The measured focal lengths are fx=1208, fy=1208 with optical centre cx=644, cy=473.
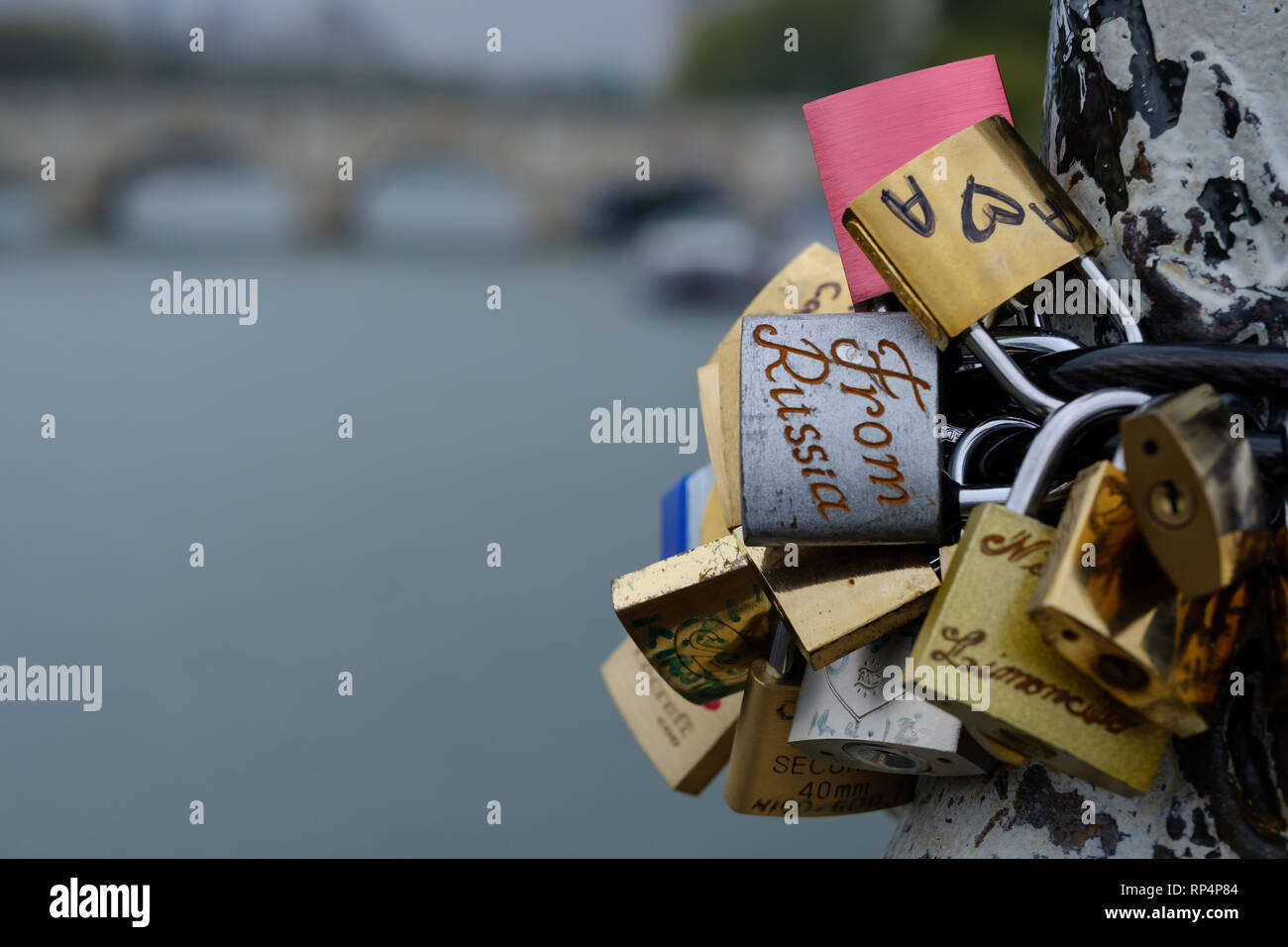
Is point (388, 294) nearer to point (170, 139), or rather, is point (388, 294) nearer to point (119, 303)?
point (119, 303)

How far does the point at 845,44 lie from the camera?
11758 mm

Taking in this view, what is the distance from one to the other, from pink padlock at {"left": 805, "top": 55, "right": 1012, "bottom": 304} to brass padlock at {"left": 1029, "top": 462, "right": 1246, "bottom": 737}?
18 centimetres

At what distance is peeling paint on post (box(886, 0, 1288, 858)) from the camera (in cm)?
46

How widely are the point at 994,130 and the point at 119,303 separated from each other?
27.6 ft

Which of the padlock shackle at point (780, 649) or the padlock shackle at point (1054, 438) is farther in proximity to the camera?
the padlock shackle at point (780, 649)

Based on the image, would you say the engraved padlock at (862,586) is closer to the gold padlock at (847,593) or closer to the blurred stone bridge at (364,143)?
the gold padlock at (847,593)

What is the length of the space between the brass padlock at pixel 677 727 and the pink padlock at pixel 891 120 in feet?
1.03

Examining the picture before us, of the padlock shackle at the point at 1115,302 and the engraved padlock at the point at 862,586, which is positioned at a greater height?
the padlock shackle at the point at 1115,302

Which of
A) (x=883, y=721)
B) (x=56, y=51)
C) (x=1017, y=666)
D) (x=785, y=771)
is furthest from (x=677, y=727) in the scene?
(x=56, y=51)

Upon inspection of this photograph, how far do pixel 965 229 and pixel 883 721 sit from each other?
0.21 meters

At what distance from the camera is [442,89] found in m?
13.5

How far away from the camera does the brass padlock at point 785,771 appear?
1.94 ft

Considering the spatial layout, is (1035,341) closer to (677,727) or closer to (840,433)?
(840,433)

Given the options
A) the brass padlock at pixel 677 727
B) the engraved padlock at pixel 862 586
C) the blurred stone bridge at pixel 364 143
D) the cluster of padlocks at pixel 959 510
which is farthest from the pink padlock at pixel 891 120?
the blurred stone bridge at pixel 364 143
